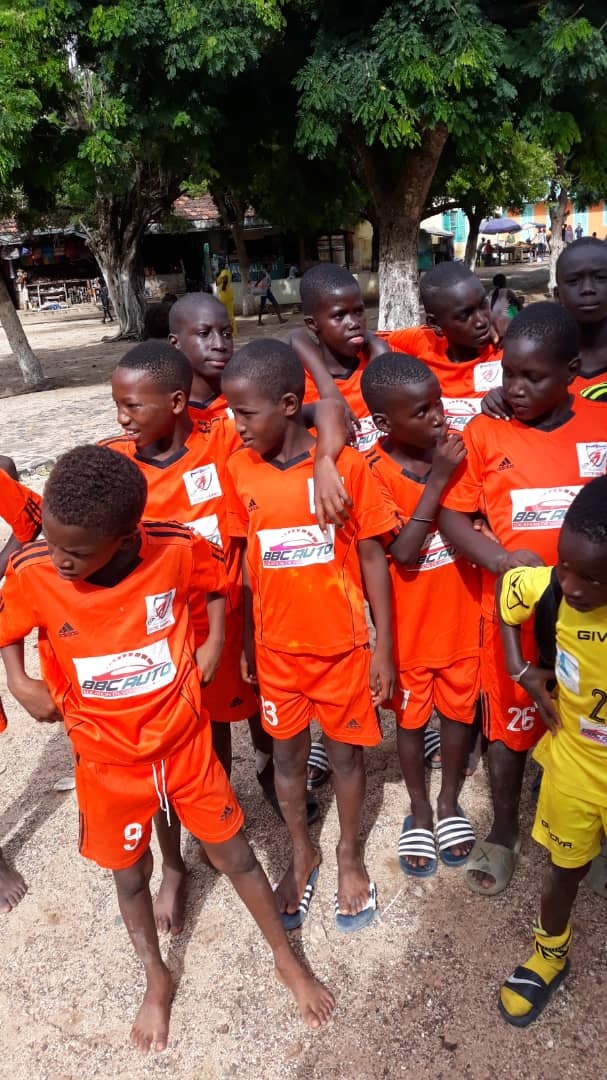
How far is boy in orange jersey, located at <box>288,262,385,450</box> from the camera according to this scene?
2.68 metres

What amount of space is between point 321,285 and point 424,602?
1.21m

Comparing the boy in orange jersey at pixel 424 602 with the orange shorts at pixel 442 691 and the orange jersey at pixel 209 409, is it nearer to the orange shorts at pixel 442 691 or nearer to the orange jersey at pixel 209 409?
the orange shorts at pixel 442 691

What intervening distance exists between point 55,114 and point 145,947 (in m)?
11.9

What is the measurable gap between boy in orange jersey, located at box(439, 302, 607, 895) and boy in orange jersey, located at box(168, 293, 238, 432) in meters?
0.96

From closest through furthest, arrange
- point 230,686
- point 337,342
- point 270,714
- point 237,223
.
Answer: point 270,714
point 230,686
point 337,342
point 237,223

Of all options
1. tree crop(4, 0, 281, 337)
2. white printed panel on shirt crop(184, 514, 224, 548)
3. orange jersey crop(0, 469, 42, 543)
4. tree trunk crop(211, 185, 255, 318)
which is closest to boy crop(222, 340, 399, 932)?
white printed panel on shirt crop(184, 514, 224, 548)

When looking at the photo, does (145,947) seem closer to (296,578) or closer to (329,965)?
(329,965)

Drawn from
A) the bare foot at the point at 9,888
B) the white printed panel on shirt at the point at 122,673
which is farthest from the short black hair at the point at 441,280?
the bare foot at the point at 9,888

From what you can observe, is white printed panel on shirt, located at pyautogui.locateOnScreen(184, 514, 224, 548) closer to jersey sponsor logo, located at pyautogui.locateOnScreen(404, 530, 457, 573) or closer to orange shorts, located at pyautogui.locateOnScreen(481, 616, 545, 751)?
jersey sponsor logo, located at pyautogui.locateOnScreen(404, 530, 457, 573)

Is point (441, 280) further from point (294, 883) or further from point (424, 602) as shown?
point (294, 883)

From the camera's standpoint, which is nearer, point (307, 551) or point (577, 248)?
point (307, 551)

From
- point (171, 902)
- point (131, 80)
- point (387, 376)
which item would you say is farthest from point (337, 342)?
point (131, 80)

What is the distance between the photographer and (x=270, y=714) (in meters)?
2.28

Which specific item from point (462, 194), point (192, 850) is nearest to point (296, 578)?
point (192, 850)
